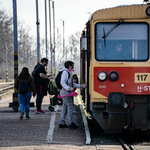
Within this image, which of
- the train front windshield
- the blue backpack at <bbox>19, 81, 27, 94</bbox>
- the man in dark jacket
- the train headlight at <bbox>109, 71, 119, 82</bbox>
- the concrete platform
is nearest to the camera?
the concrete platform

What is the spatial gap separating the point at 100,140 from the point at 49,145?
147 cm

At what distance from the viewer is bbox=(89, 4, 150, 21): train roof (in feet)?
26.7

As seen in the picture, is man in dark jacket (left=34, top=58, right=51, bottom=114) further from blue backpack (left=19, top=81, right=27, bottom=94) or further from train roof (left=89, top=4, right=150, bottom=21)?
train roof (left=89, top=4, right=150, bottom=21)

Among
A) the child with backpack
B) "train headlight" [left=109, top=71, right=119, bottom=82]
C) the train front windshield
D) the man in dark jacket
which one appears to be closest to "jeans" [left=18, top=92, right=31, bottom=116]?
the child with backpack

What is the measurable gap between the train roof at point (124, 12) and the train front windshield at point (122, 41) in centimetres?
17

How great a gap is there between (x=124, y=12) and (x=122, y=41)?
65cm

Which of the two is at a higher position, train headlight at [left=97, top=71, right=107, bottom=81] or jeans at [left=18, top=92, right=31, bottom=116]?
train headlight at [left=97, top=71, right=107, bottom=81]

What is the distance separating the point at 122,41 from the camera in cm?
810

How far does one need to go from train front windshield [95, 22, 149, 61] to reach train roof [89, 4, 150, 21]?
0.55ft

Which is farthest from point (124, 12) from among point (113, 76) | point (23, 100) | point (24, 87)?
point (23, 100)

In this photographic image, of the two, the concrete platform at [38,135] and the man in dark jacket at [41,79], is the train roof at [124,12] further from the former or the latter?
the man in dark jacket at [41,79]

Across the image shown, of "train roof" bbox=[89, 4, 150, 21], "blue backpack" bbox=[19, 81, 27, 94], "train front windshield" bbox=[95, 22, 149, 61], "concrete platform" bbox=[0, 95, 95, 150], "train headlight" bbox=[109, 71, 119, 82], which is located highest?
"train roof" bbox=[89, 4, 150, 21]

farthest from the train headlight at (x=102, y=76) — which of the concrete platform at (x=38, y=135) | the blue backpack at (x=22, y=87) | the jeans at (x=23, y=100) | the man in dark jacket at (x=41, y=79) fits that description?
the man in dark jacket at (x=41, y=79)

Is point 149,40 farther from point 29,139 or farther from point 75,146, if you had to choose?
point 29,139
